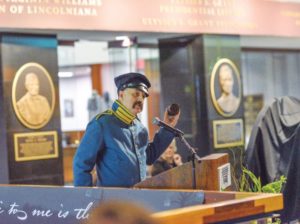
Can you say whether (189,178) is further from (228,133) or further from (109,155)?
(228,133)

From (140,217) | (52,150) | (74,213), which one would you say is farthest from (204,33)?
(140,217)

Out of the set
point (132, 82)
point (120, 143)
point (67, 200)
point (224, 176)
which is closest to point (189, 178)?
point (224, 176)

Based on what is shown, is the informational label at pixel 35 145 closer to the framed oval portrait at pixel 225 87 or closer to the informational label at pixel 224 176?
the framed oval portrait at pixel 225 87

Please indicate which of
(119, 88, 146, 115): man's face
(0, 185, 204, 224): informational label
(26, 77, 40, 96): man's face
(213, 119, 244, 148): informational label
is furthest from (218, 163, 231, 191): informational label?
(213, 119, 244, 148): informational label

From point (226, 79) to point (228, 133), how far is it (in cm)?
63

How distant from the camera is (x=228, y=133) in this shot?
8461mm

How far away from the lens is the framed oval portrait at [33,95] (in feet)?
23.1

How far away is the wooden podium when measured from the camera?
2.72 m

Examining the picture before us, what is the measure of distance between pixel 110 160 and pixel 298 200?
→ 1326mm

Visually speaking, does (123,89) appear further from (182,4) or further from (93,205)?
(182,4)

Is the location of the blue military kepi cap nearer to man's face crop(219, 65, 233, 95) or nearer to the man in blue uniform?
the man in blue uniform

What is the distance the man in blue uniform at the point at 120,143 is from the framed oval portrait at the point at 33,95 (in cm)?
345

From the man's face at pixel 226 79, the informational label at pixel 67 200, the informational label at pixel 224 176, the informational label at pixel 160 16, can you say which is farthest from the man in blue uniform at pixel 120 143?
the man's face at pixel 226 79

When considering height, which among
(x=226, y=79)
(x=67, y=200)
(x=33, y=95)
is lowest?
(x=67, y=200)
